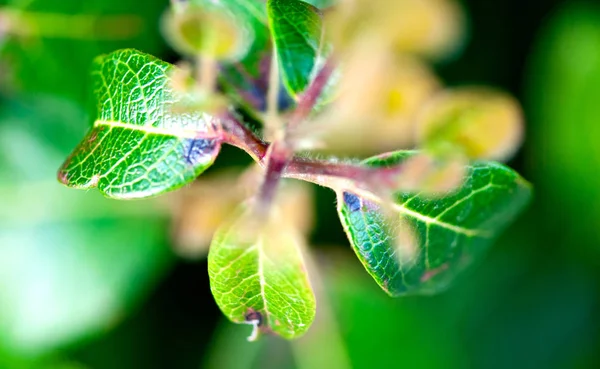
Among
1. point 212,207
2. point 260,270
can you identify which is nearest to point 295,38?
point 260,270

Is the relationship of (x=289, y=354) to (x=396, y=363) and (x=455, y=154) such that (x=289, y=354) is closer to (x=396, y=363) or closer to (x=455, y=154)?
(x=396, y=363)

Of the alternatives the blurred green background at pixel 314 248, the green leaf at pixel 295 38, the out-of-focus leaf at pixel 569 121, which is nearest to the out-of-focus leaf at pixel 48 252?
the blurred green background at pixel 314 248

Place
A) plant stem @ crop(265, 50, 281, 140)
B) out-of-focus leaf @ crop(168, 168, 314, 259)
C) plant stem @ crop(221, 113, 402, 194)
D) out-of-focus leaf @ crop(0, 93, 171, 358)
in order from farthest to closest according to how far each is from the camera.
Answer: out-of-focus leaf @ crop(0, 93, 171, 358), out-of-focus leaf @ crop(168, 168, 314, 259), plant stem @ crop(265, 50, 281, 140), plant stem @ crop(221, 113, 402, 194)

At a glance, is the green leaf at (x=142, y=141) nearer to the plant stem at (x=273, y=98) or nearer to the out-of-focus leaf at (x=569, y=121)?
the plant stem at (x=273, y=98)

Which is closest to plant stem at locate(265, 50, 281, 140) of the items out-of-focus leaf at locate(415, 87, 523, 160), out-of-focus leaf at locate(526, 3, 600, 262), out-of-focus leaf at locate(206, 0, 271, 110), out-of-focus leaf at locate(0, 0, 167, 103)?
out-of-focus leaf at locate(206, 0, 271, 110)

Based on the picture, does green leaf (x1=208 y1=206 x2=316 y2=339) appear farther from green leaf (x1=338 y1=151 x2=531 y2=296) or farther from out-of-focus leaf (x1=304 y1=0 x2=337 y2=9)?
out-of-focus leaf (x1=304 y1=0 x2=337 y2=9)

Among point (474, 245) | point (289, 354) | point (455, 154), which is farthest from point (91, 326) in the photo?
point (455, 154)
